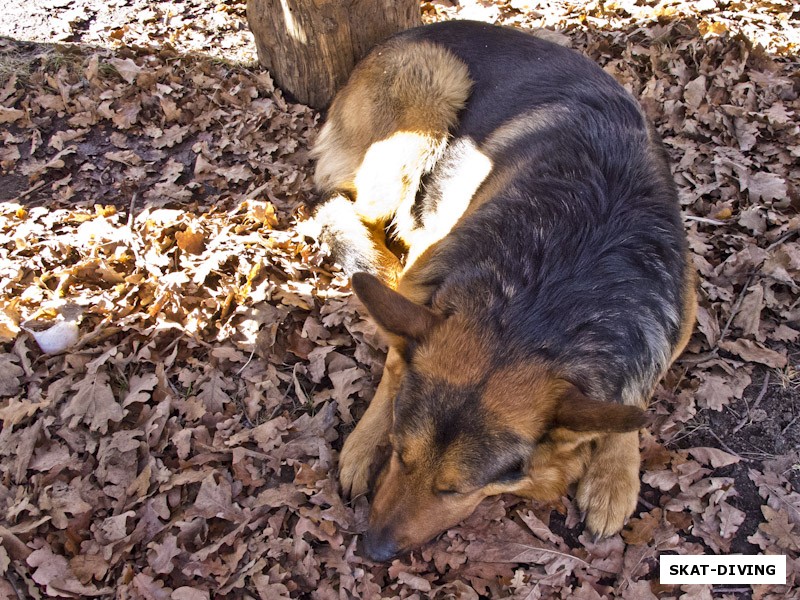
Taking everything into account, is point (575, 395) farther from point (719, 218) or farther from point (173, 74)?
point (173, 74)

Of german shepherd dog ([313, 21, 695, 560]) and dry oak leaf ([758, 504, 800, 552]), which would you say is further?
dry oak leaf ([758, 504, 800, 552])

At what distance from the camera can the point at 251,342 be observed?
4.07 m

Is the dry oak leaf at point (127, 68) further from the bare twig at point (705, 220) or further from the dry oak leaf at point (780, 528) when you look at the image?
the dry oak leaf at point (780, 528)

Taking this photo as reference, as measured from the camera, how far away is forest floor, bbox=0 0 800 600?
3.23m

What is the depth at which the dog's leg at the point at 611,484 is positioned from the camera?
3348 millimetres

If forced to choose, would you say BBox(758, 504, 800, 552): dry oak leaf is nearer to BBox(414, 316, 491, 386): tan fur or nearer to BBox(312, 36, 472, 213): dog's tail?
BBox(414, 316, 491, 386): tan fur

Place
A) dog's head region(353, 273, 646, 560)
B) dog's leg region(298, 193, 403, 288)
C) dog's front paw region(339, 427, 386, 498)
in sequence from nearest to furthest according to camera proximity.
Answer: dog's head region(353, 273, 646, 560) < dog's front paw region(339, 427, 386, 498) < dog's leg region(298, 193, 403, 288)

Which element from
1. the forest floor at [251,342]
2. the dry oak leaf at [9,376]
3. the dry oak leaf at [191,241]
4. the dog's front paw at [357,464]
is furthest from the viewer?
the dry oak leaf at [191,241]

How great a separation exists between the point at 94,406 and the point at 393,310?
2193mm

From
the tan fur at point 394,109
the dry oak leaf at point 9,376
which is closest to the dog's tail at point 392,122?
the tan fur at point 394,109

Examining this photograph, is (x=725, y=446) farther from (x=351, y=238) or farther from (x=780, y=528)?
(x=351, y=238)

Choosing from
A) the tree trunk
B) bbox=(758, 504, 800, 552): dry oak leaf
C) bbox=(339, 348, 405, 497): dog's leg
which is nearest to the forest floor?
bbox=(758, 504, 800, 552): dry oak leaf

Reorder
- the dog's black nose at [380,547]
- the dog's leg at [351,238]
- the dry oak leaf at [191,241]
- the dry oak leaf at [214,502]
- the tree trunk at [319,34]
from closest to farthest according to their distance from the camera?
the dog's black nose at [380,547]
the dry oak leaf at [214,502]
the dog's leg at [351,238]
the dry oak leaf at [191,241]
the tree trunk at [319,34]

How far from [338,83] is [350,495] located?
375cm
